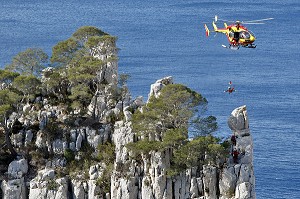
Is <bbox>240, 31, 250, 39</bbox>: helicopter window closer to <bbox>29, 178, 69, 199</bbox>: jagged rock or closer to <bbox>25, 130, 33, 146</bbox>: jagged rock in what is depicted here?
<bbox>29, 178, 69, 199</bbox>: jagged rock

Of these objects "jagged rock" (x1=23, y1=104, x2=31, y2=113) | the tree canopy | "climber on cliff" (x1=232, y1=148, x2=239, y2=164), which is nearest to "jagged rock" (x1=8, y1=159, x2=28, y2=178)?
"jagged rock" (x1=23, y1=104, x2=31, y2=113)

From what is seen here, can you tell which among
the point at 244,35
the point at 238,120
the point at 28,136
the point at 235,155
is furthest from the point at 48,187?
the point at 244,35

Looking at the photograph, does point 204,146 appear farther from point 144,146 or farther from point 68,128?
point 68,128

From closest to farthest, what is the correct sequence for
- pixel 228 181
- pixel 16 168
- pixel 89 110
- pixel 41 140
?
pixel 228 181
pixel 16 168
pixel 41 140
pixel 89 110

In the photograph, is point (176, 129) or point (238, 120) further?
point (238, 120)

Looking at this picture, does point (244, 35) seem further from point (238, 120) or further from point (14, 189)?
point (14, 189)

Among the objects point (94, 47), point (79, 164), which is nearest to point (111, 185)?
point (79, 164)

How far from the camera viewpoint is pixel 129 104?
140m

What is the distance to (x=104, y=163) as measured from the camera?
136 m

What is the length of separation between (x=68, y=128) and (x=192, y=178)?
79.9 feet

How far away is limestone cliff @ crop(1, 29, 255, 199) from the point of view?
129000 mm

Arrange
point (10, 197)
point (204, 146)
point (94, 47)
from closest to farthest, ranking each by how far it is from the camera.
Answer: point (204, 146) → point (10, 197) → point (94, 47)

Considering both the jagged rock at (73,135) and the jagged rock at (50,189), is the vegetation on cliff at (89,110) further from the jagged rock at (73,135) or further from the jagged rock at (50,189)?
the jagged rock at (50,189)

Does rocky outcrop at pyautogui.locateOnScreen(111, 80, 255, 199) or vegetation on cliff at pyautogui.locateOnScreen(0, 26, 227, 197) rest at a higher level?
vegetation on cliff at pyautogui.locateOnScreen(0, 26, 227, 197)
